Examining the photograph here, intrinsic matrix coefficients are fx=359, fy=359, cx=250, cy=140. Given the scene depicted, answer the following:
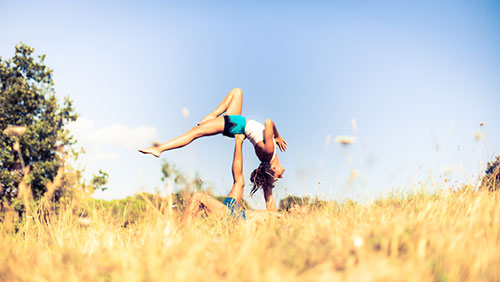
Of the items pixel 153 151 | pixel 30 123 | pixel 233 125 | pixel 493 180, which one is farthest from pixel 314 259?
pixel 30 123

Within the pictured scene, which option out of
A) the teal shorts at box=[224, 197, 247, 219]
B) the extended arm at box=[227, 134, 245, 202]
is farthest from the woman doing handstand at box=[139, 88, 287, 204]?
the teal shorts at box=[224, 197, 247, 219]

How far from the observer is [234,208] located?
18.0 feet

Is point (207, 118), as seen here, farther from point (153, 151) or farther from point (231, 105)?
point (153, 151)

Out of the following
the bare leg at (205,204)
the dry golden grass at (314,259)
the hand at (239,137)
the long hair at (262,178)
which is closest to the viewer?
the dry golden grass at (314,259)

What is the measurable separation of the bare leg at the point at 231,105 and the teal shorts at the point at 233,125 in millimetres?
292

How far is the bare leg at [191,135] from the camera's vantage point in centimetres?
566

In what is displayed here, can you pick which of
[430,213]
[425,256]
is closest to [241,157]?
[430,213]

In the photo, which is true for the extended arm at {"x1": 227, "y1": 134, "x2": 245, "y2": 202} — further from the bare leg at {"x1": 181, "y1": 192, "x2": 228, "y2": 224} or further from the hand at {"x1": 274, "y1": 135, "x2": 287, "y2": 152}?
the hand at {"x1": 274, "y1": 135, "x2": 287, "y2": 152}

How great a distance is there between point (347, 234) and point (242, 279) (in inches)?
46.7

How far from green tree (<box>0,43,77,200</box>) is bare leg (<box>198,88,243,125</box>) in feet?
31.0

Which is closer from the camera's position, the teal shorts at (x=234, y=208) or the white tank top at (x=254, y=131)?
the teal shorts at (x=234, y=208)

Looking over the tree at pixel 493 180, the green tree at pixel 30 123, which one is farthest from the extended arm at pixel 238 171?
the green tree at pixel 30 123

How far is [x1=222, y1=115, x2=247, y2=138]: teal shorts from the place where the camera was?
618 cm

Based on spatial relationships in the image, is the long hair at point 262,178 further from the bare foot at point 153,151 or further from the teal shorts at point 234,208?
the bare foot at point 153,151
